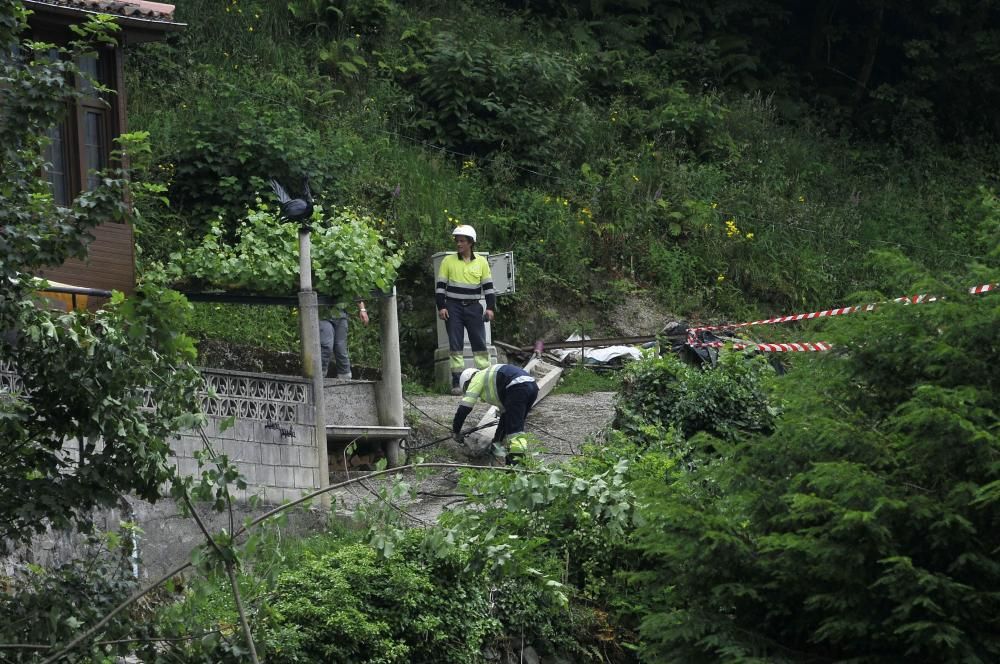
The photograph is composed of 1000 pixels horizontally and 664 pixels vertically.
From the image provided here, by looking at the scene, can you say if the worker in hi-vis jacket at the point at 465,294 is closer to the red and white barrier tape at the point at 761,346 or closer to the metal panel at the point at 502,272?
the metal panel at the point at 502,272

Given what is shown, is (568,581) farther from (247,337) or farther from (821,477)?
(247,337)

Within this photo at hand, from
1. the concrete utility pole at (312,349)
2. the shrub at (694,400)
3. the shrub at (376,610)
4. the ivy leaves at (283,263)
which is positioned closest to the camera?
the shrub at (376,610)

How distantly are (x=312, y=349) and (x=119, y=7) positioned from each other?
4680mm

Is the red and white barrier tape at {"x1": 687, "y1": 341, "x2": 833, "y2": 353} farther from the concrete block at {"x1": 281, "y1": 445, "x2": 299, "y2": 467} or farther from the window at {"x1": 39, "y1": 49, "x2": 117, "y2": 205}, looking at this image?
the window at {"x1": 39, "y1": 49, "x2": 117, "y2": 205}

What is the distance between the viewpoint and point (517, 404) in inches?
566

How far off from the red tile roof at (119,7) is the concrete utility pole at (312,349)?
3.51 metres

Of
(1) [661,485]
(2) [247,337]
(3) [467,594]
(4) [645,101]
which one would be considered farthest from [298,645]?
(4) [645,101]

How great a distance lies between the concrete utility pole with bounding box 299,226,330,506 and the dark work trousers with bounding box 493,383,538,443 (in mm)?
1741

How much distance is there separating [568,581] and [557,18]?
19231 millimetres

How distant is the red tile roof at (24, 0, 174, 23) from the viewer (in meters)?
15.0

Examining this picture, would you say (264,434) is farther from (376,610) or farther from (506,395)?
(376,610)

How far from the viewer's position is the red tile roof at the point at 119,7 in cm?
1502

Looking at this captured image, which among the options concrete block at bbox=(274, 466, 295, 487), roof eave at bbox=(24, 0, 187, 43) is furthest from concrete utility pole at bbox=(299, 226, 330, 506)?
roof eave at bbox=(24, 0, 187, 43)

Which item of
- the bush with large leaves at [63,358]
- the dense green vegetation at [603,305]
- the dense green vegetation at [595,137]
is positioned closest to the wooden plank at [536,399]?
the dense green vegetation at [603,305]
